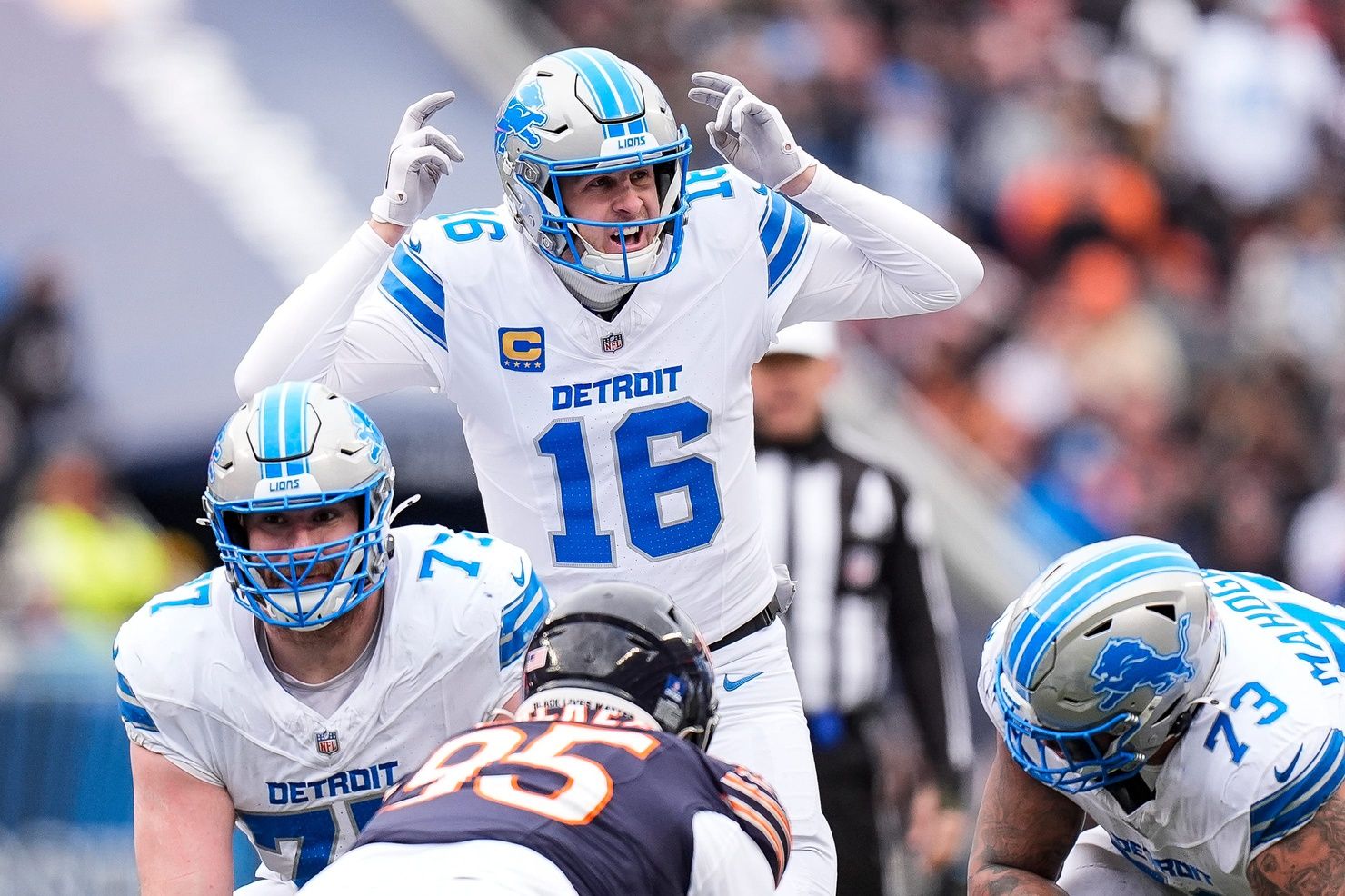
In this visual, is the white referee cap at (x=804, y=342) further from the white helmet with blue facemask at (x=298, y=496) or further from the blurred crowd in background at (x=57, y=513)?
the blurred crowd in background at (x=57, y=513)

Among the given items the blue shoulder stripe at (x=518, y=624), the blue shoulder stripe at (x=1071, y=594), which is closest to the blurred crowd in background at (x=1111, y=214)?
the blue shoulder stripe at (x=518, y=624)

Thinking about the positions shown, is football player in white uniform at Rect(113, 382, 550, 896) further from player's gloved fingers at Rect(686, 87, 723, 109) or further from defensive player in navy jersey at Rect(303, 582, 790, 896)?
player's gloved fingers at Rect(686, 87, 723, 109)

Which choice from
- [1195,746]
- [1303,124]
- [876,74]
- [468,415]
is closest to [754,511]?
[468,415]

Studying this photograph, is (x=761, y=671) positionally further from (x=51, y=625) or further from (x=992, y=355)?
(x=992, y=355)

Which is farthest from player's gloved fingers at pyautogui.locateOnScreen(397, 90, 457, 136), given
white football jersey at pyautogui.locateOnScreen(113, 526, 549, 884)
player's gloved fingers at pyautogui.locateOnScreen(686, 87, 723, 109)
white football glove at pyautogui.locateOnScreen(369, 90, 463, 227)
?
white football jersey at pyautogui.locateOnScreen(113, 526, 549, 884)

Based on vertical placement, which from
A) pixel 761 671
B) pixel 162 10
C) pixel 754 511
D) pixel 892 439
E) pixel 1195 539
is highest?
pixel 162 10

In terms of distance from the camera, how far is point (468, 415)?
4273mm

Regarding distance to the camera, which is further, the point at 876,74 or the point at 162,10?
the point at 876,74

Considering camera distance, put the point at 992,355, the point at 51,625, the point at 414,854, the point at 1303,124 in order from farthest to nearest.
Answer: the point at 1303,124, the point at 992,355, the point at 51,625, the point at 414,854

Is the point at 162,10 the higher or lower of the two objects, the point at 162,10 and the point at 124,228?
the higher

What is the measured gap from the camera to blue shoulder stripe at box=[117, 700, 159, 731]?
3.68 meters

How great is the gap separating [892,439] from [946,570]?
0.65 m

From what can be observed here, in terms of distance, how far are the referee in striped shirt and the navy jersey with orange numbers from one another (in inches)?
119

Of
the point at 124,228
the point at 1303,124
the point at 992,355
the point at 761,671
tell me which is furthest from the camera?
the point at 1303,124
